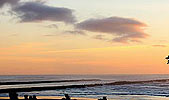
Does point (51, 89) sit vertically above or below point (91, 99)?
above

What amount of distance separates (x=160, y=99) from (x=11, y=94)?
33.2 metres

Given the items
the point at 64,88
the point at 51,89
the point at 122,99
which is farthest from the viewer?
the point at 64,88

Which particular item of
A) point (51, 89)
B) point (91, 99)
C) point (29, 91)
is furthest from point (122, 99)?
point (51, 89)

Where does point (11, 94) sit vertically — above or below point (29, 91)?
below

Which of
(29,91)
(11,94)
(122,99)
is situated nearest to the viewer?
(11,94)

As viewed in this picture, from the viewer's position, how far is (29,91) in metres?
66.8

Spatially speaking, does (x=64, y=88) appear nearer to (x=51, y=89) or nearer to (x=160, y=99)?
(x=51, y=89)

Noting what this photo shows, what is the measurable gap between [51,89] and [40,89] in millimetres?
5717

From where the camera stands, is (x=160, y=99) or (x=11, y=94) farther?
(x=160, y=99)

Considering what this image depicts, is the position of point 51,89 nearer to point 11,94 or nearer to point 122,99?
point 122,99

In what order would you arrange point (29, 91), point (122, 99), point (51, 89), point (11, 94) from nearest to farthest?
point (11, 94) → point (122, 99) → point (29, 91) → point (51, 89)

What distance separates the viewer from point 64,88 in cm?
8006

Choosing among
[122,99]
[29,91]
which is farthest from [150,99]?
[29,91]

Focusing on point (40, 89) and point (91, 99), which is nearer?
point (91, 99)
